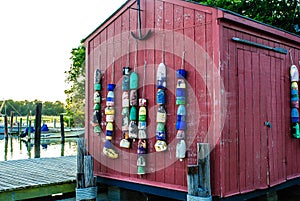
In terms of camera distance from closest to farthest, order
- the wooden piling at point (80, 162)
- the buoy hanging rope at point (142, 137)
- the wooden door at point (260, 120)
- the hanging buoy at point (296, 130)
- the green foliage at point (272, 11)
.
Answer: the wooden door at point (260, 120), the buoy hanging rope at point (142, 137), the wooden piling at point (80, 162), the hanging buoy at point (296, 130), the green foliage at point (272, 11)

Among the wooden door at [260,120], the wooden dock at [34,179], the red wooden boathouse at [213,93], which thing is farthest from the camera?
the wooden dock at [34,179]

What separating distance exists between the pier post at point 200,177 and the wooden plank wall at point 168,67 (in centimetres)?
23

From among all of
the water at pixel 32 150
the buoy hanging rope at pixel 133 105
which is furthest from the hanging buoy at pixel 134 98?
the water at pixel 32 150

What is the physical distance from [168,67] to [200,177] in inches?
75.9

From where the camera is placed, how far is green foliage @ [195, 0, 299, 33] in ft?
50.0

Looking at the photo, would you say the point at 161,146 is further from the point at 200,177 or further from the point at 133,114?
the point at 200,177

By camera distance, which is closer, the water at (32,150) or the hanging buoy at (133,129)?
the hanging buoy at (133,129)

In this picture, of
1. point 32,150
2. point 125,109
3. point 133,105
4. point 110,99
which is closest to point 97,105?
point 110,99

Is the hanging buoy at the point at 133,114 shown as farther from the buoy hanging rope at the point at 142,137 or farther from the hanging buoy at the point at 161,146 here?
the hanging buoy at the point at 161,146

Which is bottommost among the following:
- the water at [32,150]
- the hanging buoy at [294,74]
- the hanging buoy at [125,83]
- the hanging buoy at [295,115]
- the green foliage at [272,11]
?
the water at [32,150]

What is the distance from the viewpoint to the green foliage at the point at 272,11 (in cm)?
1523

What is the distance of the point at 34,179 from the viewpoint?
287 inches

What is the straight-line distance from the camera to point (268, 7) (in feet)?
50.8

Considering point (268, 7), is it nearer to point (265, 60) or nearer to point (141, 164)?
point (265, 60)
